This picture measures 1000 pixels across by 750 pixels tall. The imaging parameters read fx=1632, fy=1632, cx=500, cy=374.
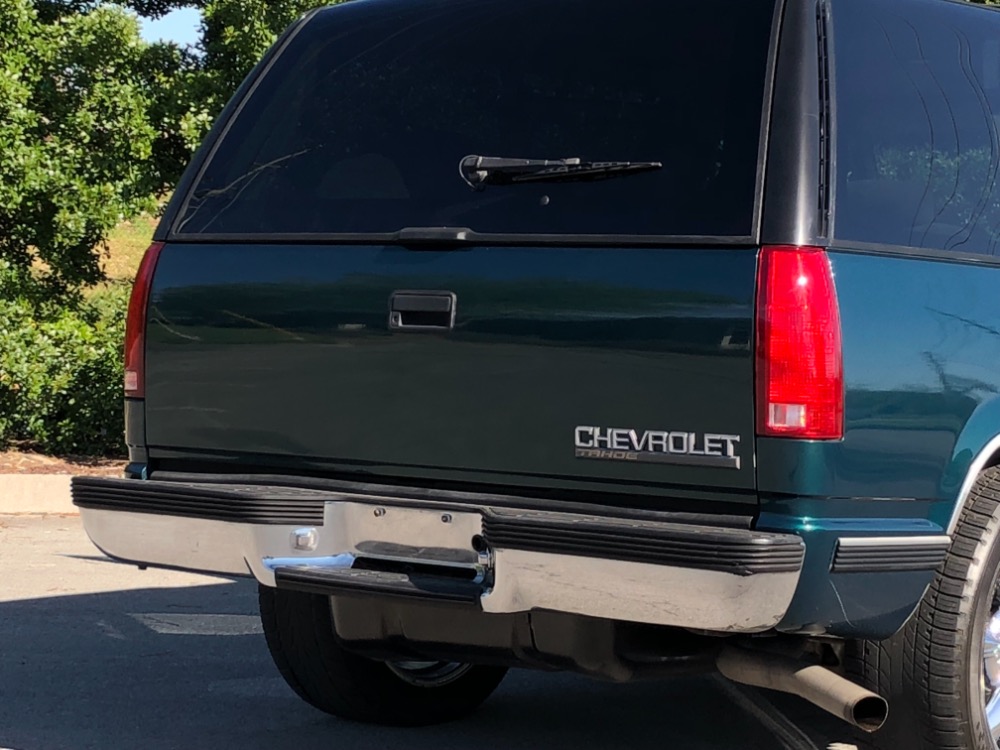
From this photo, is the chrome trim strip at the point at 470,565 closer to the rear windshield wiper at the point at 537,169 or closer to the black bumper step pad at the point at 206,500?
the black bumper step pad at the point at 206,500

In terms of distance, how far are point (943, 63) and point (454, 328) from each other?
154cm

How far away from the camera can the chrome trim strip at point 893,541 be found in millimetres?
3608

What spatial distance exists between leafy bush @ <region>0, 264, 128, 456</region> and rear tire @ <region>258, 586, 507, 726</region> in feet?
20.8

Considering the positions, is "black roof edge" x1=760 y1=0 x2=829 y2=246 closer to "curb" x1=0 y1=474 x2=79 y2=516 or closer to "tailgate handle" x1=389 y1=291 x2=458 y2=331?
"tailgate handle" x1=389 y1=291 x2=458 y2=331

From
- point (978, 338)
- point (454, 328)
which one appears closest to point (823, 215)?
point (978, 338)

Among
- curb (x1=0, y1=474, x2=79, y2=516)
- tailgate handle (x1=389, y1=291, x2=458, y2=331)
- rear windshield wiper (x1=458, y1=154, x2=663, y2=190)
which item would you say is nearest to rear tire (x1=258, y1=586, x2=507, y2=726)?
tailgate handle (x1=389, y1=291, x2=458, y2=331)

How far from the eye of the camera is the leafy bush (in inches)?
430

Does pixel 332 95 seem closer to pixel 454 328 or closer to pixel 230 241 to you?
pixel 230 241

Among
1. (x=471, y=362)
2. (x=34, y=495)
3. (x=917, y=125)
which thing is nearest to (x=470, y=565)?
(x=471, y=362)

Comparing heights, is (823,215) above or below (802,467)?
above

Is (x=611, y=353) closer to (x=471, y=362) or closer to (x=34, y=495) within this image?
(x=471, y=362)

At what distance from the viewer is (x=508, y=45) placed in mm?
4309

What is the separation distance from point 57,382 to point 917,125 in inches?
314

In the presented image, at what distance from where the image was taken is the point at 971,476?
3.89 metres
